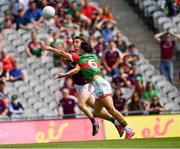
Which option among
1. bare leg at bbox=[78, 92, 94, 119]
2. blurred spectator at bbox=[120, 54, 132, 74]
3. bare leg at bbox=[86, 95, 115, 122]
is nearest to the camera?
bare leg at bbox=[86, 95, 115, 122]

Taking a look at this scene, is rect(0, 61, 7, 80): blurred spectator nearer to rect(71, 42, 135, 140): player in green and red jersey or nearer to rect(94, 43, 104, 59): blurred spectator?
rect(94, 43, 104, 59): blurred spectator

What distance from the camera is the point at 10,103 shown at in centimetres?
2495

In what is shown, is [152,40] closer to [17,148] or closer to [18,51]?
[18,51]

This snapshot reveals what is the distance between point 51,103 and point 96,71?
6843 mm

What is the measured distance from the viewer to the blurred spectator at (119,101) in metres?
25.8

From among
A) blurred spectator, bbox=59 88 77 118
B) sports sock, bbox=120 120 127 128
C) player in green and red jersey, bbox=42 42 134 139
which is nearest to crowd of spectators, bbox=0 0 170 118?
blurred spectator, bbox=59 88 77 118

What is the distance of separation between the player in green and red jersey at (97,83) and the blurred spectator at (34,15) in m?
9.13

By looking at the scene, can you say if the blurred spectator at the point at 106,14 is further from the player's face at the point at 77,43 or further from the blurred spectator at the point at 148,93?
the player's face at the point at 77,43

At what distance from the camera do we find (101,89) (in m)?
19.0

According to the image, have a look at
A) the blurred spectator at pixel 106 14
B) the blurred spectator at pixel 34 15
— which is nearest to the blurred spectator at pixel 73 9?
the blurred spectator at pixel 106 14

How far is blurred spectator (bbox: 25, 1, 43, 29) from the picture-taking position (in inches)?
1125

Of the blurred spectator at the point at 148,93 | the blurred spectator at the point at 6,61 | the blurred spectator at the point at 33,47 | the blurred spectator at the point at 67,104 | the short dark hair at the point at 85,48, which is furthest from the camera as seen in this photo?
the blurred spectator at the point at 33,47

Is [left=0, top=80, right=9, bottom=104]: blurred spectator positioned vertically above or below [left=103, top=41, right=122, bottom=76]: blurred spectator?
below

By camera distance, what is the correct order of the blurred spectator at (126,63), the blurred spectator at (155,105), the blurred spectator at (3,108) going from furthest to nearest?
1. the blurred spectator at (126,63)
2. the blurred spectator at (155,105)
3. the blurred spectator at (3,108)
